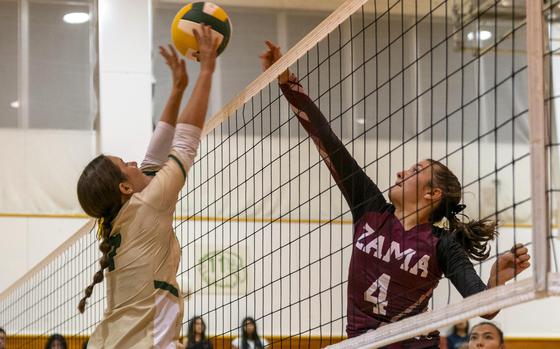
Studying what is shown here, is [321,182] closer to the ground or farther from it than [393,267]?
farther from it

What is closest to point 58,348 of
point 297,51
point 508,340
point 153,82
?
point 153,82

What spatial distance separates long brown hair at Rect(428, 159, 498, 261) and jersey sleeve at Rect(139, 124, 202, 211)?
114 centimetres

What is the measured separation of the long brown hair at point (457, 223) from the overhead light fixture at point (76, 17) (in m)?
10.9

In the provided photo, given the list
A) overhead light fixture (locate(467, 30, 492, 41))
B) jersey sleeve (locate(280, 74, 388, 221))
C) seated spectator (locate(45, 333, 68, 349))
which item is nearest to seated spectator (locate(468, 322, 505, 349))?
jersey sleeve (locate(280, 74, 388, 221))

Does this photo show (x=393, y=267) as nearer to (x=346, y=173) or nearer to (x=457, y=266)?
(x=457, y=266)

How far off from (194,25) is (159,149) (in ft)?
2.21

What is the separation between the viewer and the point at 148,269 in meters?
4.16

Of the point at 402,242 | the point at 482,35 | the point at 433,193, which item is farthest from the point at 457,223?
the point at 482,35

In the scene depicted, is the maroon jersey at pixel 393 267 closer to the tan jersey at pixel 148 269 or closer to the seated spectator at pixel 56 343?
the tan jersey at pixel 148 269

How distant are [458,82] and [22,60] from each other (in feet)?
21.5

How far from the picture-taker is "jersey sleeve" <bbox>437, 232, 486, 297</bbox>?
4.06 meters

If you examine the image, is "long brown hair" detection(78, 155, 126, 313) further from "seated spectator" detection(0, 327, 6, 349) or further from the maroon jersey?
"seated spectator" detection(0, 327, 6, 349)

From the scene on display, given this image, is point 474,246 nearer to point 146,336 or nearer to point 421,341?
point 421,341

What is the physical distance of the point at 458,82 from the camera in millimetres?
15562
